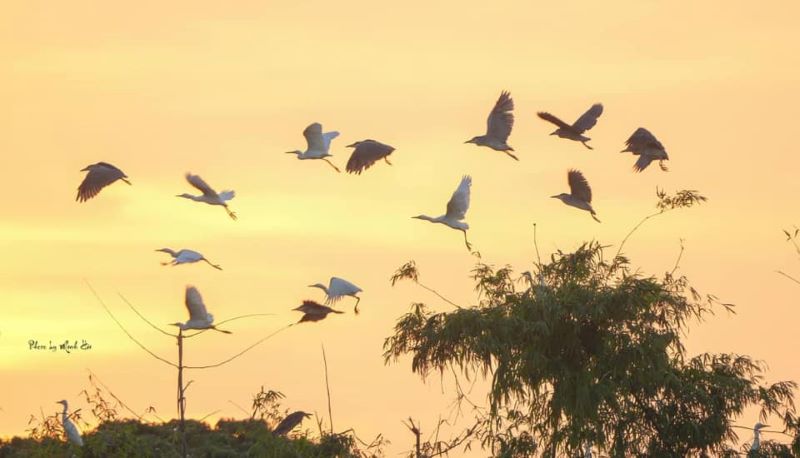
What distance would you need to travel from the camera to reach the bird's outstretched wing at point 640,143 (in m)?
26.5

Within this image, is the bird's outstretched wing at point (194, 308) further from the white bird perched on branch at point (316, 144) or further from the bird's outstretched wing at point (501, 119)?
the bird's outstretched wing at point (501, 119)

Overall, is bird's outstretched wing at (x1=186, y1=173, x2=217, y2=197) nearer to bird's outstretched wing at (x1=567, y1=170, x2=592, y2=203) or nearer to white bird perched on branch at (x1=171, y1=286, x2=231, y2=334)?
white bird perched on branch at (x1=171, y1=286, x2=231, y2=334)

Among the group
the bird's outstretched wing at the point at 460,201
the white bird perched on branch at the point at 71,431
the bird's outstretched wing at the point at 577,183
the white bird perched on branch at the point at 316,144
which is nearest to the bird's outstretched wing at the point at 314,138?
the white bird perched on branch at the point at 316,144

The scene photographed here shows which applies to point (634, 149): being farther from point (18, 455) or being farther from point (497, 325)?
point (18, 455)

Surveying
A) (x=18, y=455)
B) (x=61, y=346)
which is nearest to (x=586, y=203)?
(x=61, y=346)

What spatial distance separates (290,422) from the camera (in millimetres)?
27141

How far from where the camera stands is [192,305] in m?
25.6

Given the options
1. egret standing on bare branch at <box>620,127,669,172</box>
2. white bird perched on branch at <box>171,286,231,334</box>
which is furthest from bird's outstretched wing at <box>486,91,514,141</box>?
white bird perched on branch at <box>171,286,231,334</box>

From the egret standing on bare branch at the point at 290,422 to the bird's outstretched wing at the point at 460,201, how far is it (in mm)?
3823

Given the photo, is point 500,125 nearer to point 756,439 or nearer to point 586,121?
point 586,121

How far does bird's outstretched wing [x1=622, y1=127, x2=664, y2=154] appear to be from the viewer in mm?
26531

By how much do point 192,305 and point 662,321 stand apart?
7.80m

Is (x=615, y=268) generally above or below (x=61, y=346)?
above

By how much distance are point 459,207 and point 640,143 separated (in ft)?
9.62
